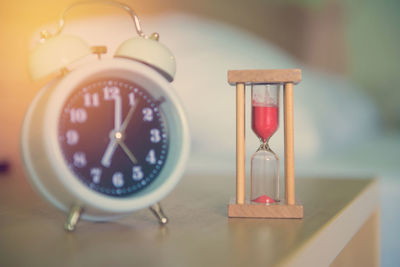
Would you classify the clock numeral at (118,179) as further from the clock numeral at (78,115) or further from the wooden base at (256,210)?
the wooden base at (256,210)

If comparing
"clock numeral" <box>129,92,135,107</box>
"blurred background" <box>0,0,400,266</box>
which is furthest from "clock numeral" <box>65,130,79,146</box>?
"blurred background" <box>0,0,400,266</box>

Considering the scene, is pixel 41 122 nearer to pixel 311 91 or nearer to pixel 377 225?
pixel 377 225

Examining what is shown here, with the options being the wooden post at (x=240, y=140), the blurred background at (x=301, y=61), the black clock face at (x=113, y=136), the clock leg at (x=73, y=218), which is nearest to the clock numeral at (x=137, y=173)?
the black clock face at (x=113, y=136)

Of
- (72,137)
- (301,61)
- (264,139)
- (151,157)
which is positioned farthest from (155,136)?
(301,61)

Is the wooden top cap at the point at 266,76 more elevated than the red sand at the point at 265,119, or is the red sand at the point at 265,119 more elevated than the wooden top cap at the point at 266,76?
the wooden top cap at the point at 266,76

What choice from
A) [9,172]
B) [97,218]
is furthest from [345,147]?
[97,218]

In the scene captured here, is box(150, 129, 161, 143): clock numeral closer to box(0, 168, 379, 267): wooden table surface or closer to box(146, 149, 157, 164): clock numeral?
box(146, 149, 157, 164): clock numeral
